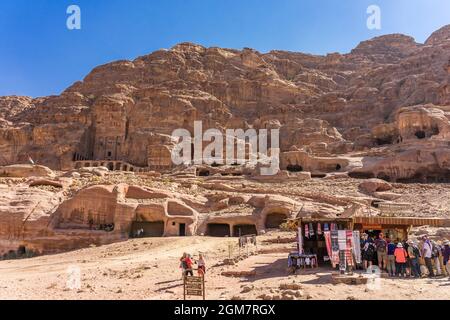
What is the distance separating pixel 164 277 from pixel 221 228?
1622 cm

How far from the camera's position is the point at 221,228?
3378 cm

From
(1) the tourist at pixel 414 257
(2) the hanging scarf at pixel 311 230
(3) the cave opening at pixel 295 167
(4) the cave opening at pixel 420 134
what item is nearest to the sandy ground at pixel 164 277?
(1) the tourist at pixel 414 257

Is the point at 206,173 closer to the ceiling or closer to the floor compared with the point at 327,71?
closer to the floor

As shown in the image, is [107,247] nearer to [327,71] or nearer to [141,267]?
[141,267]

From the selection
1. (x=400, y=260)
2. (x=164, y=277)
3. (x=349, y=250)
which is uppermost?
(x=349, y=250)

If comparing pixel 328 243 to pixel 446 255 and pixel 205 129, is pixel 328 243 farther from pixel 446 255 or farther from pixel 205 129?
pixel 205 129

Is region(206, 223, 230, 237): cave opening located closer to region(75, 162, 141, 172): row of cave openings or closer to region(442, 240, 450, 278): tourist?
region(442, 240, 450, 278): tourist

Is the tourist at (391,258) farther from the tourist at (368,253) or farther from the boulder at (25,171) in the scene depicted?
the boulder at (25,171)

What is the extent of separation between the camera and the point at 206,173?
Answer: 56.1m

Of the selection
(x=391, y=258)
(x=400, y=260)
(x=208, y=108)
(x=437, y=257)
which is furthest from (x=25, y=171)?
(x=437, y=257)

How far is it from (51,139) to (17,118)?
24.7m

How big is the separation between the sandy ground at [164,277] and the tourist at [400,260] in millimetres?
883
